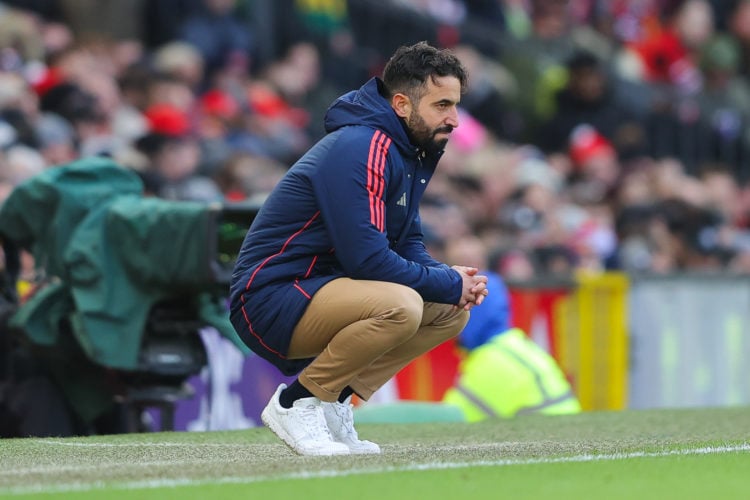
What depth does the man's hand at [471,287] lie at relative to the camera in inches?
257

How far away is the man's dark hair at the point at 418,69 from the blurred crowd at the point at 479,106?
3.81 m

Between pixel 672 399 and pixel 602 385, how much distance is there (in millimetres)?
613

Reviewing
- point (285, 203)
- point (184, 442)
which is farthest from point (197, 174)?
point (285, 203)

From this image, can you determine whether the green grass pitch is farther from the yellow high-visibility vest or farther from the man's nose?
the yellow high-visibility vest

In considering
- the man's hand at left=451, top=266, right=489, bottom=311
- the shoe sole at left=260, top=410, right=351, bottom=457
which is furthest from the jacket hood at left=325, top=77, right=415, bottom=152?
the shoe sole at left=260, top=410, right=351, bottom=457

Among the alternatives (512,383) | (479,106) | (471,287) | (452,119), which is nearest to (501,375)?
(512,383)

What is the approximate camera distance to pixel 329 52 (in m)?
17.1

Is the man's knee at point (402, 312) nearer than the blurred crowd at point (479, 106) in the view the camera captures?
Yes

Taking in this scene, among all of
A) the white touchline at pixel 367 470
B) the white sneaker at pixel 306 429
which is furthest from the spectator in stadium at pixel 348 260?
the white touchline at pixel 367 470

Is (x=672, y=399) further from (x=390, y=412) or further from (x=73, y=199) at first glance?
(x=73, y=199)

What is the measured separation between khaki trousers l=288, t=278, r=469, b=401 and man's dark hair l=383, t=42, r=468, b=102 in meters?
0.82

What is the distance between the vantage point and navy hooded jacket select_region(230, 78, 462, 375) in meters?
6.29

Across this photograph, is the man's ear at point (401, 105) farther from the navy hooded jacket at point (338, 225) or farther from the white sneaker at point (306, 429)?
the white sneaker at point (306, 429)

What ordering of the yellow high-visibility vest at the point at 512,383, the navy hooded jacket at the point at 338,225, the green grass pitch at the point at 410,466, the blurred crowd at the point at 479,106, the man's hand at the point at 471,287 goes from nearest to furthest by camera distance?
the green grass pitch at the point at 410,466
the navy hooded jacket at the point at 338,225
the man's hand at the point at 471,287
the yellow high-visibility vest at the point at 512,383
the blurred crowd at the point at 479,106
